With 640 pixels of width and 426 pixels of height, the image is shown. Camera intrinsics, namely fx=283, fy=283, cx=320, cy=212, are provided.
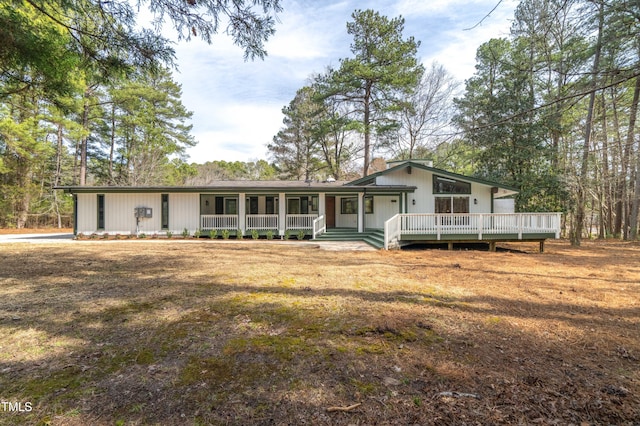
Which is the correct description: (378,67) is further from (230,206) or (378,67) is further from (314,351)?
(314,351)

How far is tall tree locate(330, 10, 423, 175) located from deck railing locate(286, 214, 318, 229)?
28.3 ft

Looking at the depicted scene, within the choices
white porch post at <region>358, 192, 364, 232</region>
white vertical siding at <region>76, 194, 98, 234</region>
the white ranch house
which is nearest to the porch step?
the white ranch house

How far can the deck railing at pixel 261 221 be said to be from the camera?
46.3ft

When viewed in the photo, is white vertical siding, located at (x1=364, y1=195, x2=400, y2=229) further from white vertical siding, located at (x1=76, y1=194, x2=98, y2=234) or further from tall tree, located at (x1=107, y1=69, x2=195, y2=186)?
tall tree, located at (x1=107, y1=69, x2=195, y2=186)

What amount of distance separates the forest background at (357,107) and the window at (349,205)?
456 centimetres

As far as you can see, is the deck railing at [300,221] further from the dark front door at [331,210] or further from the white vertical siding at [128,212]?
the white vertical siding at [128,212]

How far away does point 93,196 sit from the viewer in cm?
1376

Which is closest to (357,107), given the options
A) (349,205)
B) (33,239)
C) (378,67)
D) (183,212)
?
(378,67)

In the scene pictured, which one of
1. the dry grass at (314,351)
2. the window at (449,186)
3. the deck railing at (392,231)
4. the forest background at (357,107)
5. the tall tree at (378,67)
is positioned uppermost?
the tall tree at (378,67)

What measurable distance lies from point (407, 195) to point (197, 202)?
34.8ft

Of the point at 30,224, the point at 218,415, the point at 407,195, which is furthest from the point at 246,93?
the point at 218,415

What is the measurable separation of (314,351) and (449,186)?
1359 cm

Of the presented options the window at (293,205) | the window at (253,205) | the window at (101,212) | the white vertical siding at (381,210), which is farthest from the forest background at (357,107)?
the window at (253,205)

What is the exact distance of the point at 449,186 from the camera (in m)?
14.2
